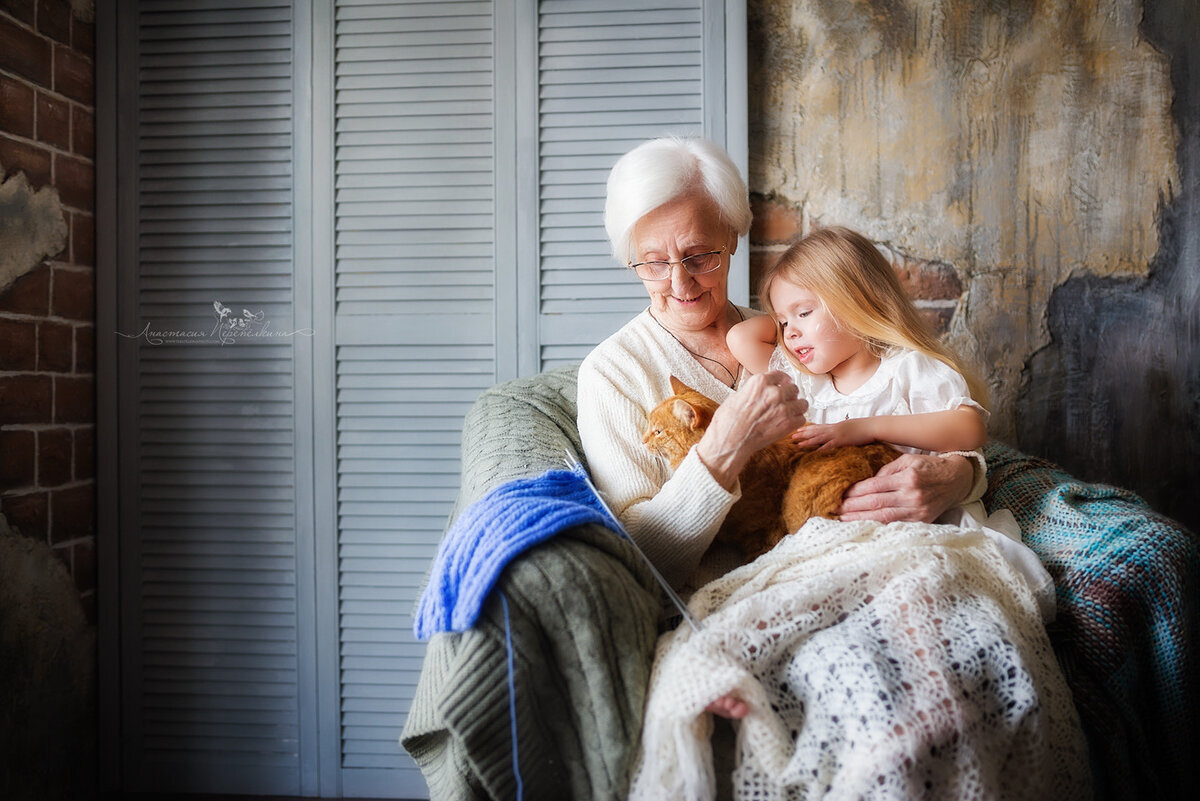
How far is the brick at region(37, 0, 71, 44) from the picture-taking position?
5.78 feet

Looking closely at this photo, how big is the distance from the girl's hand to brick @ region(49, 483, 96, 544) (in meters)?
1.74

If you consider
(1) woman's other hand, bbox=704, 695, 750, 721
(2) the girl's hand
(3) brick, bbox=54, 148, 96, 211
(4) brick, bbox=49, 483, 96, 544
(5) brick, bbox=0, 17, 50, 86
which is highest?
(5) brick, bbox=0, 17, 50, 86

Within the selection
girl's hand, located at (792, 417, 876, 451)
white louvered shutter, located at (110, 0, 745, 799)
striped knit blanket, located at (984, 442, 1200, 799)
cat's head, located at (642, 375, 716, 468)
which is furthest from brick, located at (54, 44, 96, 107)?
striped knit blanket, located at (984, 442, 1200, 799)

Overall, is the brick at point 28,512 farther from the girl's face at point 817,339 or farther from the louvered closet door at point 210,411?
the girl's face at point 817,339

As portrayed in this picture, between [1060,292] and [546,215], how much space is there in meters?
1.30

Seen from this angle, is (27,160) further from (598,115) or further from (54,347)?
(598,115)

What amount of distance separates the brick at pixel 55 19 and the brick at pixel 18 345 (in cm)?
69

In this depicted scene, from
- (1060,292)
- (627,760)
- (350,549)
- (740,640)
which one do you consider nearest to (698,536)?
(740,640)

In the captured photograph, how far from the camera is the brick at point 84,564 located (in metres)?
1.87

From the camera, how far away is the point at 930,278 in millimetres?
1927

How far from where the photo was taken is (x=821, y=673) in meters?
0.92

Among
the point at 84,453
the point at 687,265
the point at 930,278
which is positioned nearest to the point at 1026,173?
the point at 930,278

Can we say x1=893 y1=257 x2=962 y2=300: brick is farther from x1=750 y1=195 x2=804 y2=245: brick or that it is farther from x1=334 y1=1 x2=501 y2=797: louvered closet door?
x1=334 y1=1 x2=501 y2=797: louvered closet door

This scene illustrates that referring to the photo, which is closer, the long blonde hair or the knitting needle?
the knitting needle
